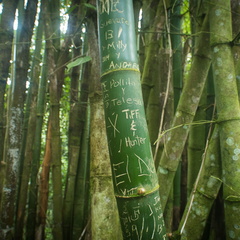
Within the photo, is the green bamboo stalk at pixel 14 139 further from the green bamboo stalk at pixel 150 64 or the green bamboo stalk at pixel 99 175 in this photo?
the green bamboo stalk at pixel 99 175

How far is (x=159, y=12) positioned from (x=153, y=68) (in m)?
0.42

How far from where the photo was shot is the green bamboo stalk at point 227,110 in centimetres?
100

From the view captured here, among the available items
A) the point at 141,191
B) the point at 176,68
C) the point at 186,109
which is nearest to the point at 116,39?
the point at 141,191

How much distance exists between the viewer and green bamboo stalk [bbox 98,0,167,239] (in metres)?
0.74

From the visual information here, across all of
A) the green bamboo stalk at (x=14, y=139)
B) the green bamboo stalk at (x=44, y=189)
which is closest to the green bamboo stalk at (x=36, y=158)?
the green bamboo stalk at (x=44, y=189)

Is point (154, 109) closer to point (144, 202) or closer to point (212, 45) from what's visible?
point (212, 45)

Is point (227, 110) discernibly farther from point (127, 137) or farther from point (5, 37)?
point (5, 37)

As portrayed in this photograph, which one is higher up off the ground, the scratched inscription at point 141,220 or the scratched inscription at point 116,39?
the scratched inscription at point 116,39

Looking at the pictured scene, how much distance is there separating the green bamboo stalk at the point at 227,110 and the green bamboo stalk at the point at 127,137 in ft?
1.33

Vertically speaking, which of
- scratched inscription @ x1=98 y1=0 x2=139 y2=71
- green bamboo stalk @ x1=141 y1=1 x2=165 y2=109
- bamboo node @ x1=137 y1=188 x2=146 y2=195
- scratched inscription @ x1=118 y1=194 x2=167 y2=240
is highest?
green bamboo stalk @ x1=141 y1=1 x2=165 y2=109

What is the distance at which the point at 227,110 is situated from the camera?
1.04 meters

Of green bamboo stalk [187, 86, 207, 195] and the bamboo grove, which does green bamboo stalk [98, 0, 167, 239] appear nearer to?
the bamboo grove

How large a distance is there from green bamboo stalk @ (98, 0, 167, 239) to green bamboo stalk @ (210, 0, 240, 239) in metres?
0.41

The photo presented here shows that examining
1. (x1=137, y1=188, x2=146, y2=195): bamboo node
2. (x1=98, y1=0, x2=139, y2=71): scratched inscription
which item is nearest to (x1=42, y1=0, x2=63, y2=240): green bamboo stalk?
(x1=98, y1=0, x2=139, y2=71): scratched inscription
